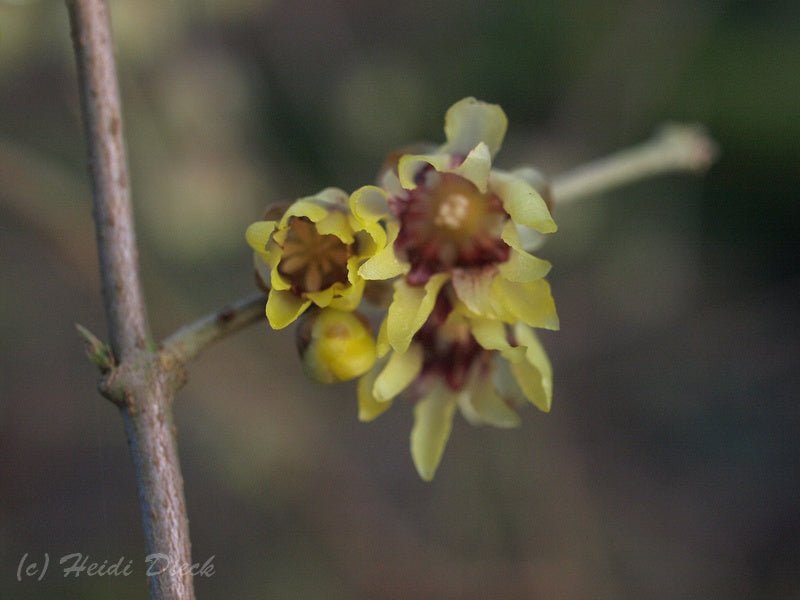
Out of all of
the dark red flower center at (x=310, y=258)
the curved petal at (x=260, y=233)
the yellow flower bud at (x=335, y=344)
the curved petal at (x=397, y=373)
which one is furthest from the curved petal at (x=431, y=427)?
the curved petal at (x=260, y=233)

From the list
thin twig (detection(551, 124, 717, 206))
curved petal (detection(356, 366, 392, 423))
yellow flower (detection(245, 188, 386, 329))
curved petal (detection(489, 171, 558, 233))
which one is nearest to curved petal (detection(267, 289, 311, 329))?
yellow flower (detection(245, 188, 386, 329))

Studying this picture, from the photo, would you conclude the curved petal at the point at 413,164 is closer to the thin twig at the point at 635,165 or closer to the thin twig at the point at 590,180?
the thin twig at the point at 590,180

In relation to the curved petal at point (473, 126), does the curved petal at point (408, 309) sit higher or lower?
lower

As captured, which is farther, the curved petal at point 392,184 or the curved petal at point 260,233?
the curved petal at point 392,184

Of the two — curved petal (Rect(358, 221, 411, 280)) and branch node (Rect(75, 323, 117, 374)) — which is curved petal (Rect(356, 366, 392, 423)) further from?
branch node (Rect(75, 323, 117, 374))

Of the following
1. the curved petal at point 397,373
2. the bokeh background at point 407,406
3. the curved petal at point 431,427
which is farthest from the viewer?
the bokeh background at point 407,406

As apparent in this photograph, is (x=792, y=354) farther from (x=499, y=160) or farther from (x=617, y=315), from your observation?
(x=499, y=160)

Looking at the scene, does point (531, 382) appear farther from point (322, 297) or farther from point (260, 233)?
point (260, 233)
